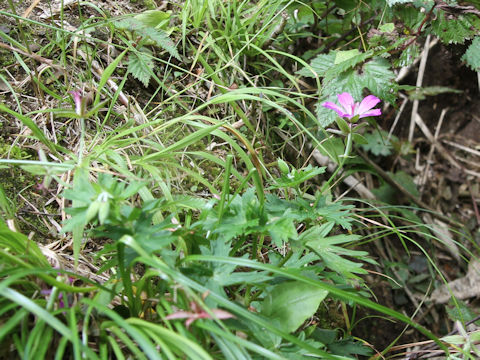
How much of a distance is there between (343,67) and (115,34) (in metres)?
0.79

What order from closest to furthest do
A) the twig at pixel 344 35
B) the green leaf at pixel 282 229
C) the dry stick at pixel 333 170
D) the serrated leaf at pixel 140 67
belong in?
the green leaf at pixel 282 229
the serrated leaf at pixel 140 67
the twig at pixel 344 35
the dry stick at pixel 333 170

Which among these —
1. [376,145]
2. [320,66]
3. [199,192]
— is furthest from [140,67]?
[376,145]

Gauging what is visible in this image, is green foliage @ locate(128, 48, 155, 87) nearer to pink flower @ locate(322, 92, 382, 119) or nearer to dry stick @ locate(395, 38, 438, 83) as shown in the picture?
pink flower @ locate(322, 92, 382, 119)

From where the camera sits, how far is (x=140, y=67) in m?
1.34

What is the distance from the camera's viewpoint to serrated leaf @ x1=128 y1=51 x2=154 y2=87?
1.32 metres

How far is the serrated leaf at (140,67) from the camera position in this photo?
132 centimetres

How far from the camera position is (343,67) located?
4.68 feet

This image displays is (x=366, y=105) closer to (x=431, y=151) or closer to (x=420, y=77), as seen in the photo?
(x=420, y=77)

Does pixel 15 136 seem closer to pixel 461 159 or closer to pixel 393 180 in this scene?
pixel 393 180

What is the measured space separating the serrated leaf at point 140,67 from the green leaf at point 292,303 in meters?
0.82

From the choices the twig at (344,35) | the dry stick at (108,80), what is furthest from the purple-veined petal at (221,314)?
the twig at (344,35)

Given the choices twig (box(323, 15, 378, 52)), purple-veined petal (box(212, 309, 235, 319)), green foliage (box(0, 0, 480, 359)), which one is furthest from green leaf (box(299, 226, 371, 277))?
twig (box(323, 15, 378, 52))

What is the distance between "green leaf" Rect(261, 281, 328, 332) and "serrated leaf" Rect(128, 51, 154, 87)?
2.71ft

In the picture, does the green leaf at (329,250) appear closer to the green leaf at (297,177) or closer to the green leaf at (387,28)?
the green leaf at (297,177)
